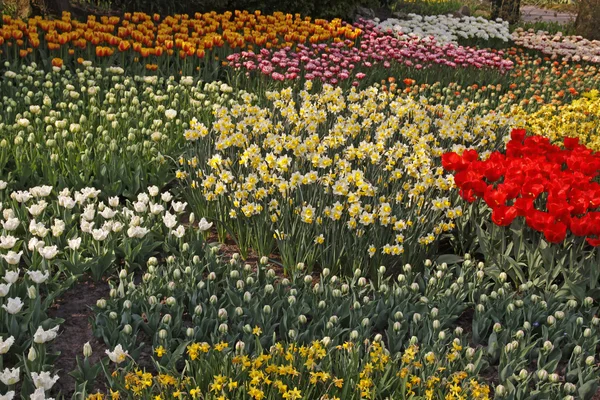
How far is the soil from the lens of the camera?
323 cm

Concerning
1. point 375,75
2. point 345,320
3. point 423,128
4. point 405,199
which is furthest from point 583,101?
point 345,320

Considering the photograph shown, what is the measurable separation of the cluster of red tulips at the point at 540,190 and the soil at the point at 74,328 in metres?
2.20

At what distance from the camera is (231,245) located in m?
4.76

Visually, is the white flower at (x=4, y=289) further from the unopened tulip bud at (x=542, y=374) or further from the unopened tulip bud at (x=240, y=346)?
the unopened tulip bud at (x=542, y=374)

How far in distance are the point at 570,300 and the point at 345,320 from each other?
4.03ft

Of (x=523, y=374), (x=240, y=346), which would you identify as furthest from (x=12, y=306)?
(x=523, y=374)

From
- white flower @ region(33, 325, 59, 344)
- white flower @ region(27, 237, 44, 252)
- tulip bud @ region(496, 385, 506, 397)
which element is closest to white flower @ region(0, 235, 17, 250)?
white flower @ region(27, 237, 44, 252)

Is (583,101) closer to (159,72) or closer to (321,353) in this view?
(159,72)

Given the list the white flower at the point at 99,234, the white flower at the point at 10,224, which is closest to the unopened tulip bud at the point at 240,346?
the white flower at the point at 99,234

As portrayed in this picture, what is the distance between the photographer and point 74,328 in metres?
3.59

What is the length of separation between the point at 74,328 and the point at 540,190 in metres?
2.66

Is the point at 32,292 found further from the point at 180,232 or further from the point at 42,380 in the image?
the point at 180,232

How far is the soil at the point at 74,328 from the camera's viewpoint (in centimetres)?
323

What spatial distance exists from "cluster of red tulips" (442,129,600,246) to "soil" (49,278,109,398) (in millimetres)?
2201
